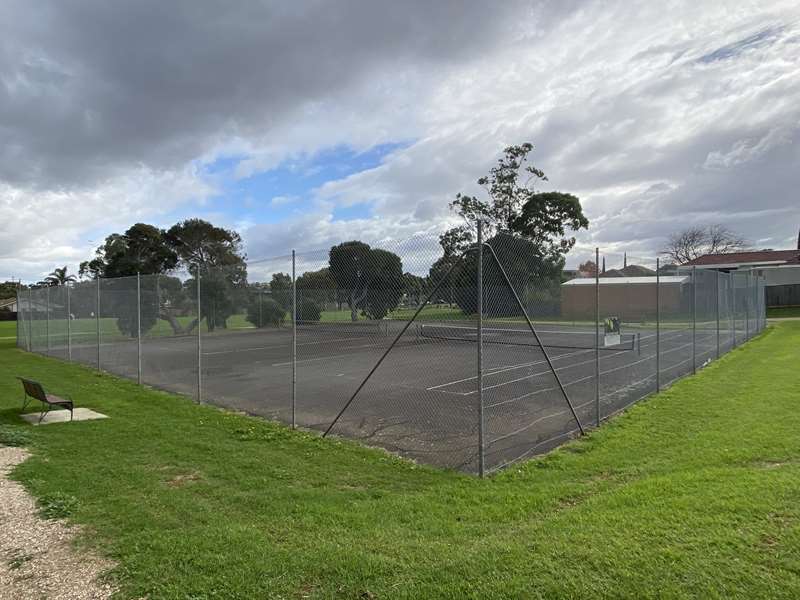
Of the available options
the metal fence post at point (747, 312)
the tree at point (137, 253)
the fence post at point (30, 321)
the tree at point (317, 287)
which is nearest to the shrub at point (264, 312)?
the tree at point (317, 287)

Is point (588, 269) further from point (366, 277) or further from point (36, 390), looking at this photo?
point (36, 390)

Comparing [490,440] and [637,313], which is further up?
[637,313]

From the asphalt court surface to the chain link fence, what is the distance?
0.16ft

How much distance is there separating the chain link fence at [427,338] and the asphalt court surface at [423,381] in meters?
0.05

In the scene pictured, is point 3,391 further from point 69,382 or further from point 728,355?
point 728,355

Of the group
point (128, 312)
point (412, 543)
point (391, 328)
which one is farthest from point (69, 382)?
point (412, 543)

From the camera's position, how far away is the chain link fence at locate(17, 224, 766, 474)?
6.33 m

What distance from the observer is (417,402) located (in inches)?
370

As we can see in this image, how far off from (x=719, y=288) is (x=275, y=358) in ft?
43.1

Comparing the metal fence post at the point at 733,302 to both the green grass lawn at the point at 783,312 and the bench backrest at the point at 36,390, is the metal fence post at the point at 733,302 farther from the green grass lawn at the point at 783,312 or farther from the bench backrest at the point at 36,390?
the green grass lawn at the point at 783,312

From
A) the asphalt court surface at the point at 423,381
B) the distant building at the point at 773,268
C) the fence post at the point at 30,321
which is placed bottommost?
the asphalt court surface at the point at 423,381

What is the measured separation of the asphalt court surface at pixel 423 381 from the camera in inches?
278

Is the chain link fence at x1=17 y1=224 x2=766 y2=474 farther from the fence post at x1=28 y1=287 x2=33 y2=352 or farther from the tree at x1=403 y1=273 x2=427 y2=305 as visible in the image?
the fence post at x1=28 y1=287 x2=33 y2=352

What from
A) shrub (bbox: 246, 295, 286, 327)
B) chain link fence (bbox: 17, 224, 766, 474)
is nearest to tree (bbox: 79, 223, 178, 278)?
chain link fence (bbox: 17, 224, 766, 474)
